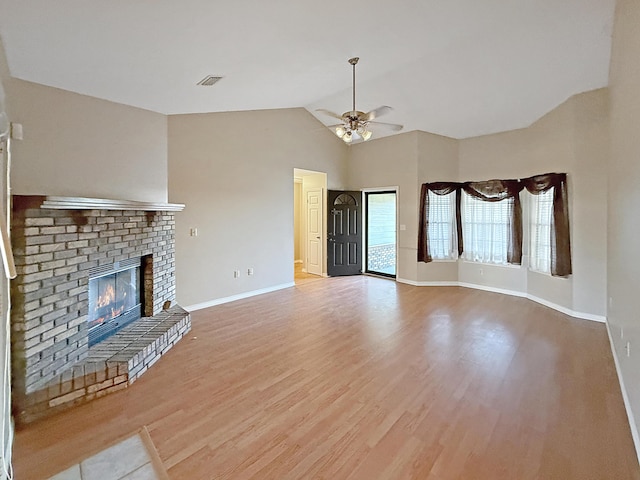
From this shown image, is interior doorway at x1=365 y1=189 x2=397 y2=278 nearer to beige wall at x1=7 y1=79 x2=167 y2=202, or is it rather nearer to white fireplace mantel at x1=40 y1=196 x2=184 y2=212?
beige wall at x1=7 y1=79 x2=167 y2=202

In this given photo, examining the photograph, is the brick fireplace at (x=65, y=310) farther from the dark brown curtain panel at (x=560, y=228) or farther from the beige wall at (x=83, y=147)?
the dark brown curtain panel at (x=560, y=228)

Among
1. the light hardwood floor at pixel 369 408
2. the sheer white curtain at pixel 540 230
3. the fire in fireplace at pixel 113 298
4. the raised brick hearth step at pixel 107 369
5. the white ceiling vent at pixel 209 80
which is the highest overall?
the white ceiling vent at pixel 209 80

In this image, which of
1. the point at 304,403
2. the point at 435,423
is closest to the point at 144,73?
the point at 304,403

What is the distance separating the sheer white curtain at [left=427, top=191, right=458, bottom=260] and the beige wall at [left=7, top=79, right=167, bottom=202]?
16.4 ft

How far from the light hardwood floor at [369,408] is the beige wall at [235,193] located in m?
1.29

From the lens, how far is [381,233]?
767 centimetres

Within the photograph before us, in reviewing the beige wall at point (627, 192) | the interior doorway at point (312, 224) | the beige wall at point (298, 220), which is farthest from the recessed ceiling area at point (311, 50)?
the beige wall at point (298, 220)

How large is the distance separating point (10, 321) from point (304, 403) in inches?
85.6

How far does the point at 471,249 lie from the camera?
21.2 ft

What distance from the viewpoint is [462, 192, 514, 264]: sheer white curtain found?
5.96 metres

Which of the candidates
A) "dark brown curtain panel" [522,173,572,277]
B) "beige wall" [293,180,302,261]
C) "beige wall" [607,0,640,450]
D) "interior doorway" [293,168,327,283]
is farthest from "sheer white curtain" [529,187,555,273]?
"beige wall" [293,180,302,261]

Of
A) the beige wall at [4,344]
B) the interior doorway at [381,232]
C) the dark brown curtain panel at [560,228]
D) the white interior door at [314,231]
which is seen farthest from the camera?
the white interior door at [314,231]

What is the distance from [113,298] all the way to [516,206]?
20.4 feet

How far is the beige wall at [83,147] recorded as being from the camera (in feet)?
8.96
